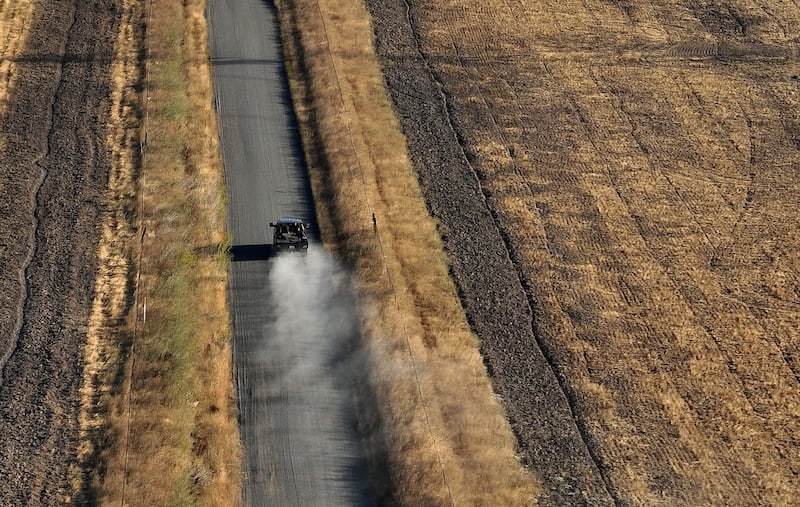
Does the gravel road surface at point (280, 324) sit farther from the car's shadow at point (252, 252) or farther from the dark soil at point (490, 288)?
the dark soil at point (490, 288)

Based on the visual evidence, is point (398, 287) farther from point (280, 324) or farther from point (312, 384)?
point (312, 384)

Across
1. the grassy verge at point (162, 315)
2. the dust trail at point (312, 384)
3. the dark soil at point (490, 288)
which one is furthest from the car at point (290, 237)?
the dark soil at point (490, 288)

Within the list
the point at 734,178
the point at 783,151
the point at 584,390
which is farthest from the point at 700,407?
the point at 783,151

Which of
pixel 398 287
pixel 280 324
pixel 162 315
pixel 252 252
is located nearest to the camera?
pixel 162 315

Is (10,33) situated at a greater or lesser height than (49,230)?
lesser

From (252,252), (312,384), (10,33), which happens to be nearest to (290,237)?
(252,252)

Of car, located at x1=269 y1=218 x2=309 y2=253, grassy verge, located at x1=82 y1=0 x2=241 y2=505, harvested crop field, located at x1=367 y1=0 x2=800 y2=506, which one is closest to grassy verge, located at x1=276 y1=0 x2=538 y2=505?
harvested crop field, located at x1=367 y1=0 x2=800 y2=506

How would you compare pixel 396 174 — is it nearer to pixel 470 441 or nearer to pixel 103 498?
pixel 470 441
